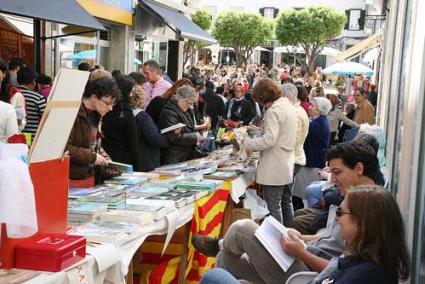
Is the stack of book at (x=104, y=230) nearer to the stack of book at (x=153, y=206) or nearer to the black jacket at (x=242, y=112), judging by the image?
the stack of book at (x=153, y=206)

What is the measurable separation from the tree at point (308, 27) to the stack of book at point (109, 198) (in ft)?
110

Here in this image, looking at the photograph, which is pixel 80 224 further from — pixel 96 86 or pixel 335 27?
pixel 335 27

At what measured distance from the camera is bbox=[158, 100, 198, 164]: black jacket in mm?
5719

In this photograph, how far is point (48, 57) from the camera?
10969mm

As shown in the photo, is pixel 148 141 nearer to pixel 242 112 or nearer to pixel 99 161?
pixel 99 161

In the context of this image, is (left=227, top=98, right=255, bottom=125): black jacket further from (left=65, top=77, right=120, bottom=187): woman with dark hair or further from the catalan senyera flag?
(left=65, top=77, right=120, bottom=187): woman with dark hair

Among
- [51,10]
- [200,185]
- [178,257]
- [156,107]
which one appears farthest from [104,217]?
[51,10]

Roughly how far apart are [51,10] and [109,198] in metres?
4.89

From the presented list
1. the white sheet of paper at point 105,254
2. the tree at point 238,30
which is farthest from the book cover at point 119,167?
the tree at point 238,30

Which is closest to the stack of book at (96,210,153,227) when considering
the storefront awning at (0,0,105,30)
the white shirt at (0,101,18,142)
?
the white shirt at (0,101,18,142)

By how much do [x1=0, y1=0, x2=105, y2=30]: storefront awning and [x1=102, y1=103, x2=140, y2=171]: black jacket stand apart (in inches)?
90.9

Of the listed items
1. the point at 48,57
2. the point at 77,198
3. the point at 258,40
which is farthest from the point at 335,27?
the point at 77,198

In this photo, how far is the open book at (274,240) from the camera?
3.35 m

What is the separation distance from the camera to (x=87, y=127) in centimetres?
400
